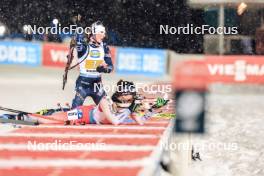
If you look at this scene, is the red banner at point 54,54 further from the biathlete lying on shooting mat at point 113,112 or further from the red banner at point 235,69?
the biathlete lying on shooting mat at point 113,112

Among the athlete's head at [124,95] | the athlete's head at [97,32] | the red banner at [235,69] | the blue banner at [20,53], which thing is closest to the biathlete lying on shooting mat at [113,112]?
the athlete's head at [124,95]

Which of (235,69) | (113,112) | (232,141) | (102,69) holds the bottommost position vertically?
(232,141)

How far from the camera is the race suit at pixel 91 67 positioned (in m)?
7.52

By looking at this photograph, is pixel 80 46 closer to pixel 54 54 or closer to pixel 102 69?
pixel 102 69

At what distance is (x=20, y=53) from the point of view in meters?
19.3

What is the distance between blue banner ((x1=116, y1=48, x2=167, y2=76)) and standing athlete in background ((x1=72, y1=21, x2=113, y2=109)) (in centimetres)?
1028

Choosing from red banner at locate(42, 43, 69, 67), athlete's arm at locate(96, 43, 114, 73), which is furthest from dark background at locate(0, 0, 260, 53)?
athlete's arm at locate(96, 43, 114, 73)

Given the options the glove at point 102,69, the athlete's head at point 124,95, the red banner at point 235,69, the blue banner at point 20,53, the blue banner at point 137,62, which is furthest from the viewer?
the blue banner at point 20,53

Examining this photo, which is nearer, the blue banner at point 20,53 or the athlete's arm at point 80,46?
the athlete's arm at point 80,46

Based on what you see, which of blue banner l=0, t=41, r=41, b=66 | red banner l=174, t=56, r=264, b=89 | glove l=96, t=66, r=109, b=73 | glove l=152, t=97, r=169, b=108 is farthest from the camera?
blue banner l=0, t=41, r=41, b=66

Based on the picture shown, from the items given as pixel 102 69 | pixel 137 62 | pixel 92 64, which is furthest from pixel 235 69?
pixel 102 69

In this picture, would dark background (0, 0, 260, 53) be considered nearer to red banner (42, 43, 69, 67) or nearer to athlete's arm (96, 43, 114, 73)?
red banner (42, 43, 69, 67)

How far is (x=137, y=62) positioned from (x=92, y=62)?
11.1 metres

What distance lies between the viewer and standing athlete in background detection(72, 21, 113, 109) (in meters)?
7.52
